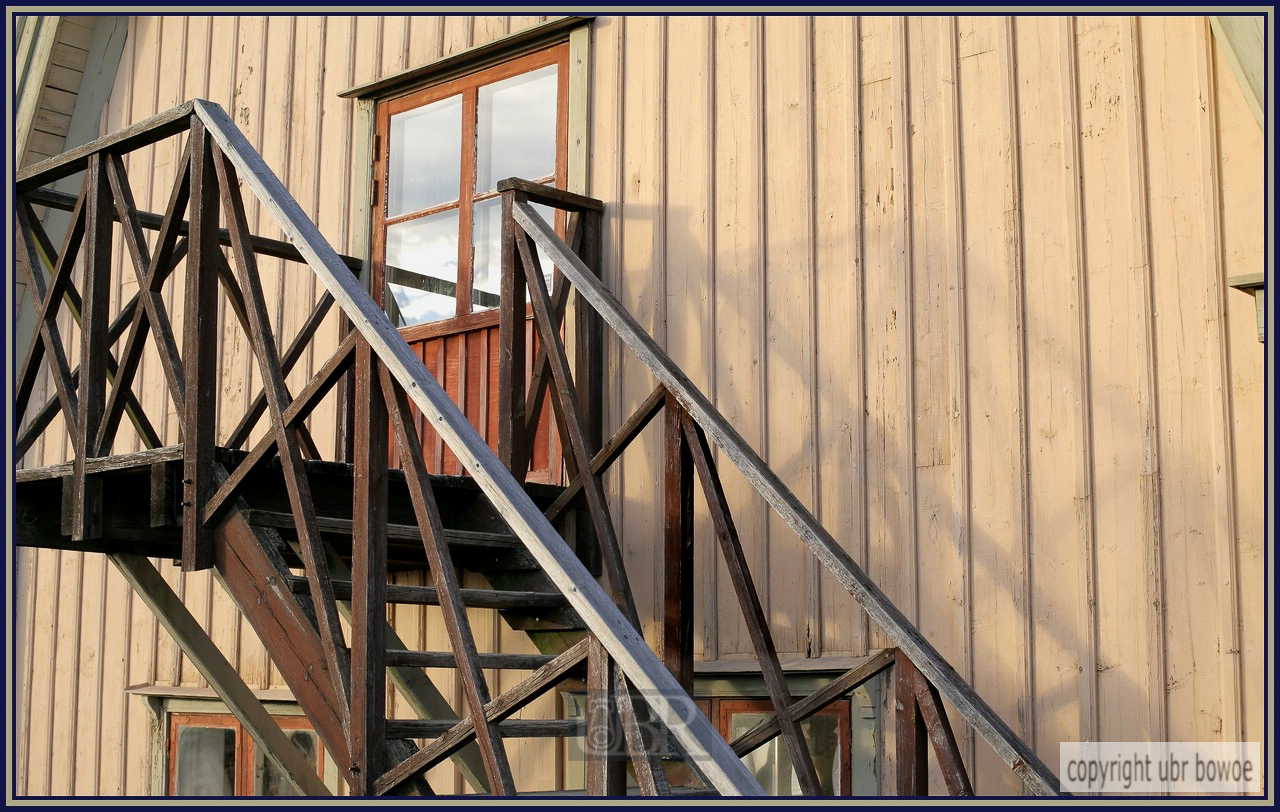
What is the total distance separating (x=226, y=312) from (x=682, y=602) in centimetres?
346

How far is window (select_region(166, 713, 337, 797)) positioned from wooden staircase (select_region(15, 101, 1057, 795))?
1392 millimetres

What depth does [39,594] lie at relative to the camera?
329 inches

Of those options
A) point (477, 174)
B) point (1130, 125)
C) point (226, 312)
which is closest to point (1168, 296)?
point (1130, 125)

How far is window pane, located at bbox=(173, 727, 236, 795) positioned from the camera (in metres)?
7.36

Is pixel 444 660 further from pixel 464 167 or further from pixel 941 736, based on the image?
pixel 464 167

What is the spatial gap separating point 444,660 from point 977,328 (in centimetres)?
205

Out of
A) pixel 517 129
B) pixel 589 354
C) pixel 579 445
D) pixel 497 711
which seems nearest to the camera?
pixel 497 711

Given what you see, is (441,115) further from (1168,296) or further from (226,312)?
(1168,296)

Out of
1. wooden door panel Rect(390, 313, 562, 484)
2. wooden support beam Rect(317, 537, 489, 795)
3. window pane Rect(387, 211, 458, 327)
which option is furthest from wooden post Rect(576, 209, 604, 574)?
wooden support beam Rect(317, 537, 489, 795)

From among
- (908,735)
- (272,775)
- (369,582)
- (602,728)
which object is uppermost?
(369,582)

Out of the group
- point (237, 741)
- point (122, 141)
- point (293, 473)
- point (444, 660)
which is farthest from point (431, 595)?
point (237, 741)

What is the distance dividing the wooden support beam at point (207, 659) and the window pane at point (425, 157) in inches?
91.5

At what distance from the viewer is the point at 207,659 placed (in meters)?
5.43

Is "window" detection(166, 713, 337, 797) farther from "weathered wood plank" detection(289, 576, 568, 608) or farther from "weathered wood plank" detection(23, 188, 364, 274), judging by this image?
"weathered wood plank" detection(289, 576, 568, 608)
